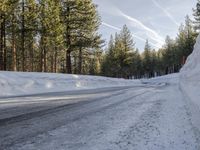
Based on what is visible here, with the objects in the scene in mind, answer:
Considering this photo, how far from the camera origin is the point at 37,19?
134ft

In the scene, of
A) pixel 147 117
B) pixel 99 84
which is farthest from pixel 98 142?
pixel 99 84

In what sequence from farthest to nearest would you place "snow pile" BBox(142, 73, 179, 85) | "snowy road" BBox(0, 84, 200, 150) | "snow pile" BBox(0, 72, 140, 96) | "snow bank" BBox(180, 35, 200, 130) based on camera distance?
"snow pile" BBox(142, 73, 179, 85)
"snow pile" BBox(0, 72, 140, 96)
"snow bank" BBox(180, 35, 200, 130)
"snowy road" BBox(0, 84, 200, 150)

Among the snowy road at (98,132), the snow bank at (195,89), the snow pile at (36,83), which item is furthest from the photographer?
the snow pile at (36,83)

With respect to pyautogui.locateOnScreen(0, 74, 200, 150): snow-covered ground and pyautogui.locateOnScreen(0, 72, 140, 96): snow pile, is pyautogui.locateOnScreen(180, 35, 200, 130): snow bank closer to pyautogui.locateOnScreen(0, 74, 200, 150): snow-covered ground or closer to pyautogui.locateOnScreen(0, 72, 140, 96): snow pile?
pyautogui.locateOnScreen(0, 74, 200, 150): snow-covered ground

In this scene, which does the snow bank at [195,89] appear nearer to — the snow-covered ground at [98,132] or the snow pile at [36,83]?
the snow-covered ground at [98,132]

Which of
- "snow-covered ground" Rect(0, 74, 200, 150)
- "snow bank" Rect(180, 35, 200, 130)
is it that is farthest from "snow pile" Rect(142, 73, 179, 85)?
"snow-covered ground" Rect(0, 74, 200, 150)

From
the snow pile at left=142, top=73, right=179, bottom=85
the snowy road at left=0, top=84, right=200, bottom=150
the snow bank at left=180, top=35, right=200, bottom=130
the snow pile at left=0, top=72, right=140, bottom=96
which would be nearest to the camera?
the snowy road at left=0, top=84, right=200, bottom=150

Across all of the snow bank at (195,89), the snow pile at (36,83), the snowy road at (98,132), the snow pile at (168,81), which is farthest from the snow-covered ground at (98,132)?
the snow pile at (168,81)

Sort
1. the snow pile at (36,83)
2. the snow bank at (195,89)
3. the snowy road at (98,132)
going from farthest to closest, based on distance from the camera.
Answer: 1. the snow pile at (36,83)
2. the snow bank at (195,89)
3. the snowy road at (98,132)

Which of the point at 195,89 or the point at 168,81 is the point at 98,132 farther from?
the point at 168,81

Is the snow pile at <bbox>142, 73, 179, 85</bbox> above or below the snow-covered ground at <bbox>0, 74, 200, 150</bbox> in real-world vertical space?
above

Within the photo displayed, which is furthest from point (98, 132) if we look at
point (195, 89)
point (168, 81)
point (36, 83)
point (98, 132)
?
point (168, 81)

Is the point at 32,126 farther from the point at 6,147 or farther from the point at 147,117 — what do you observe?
the point at 147,117

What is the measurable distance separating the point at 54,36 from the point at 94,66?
232 feet
